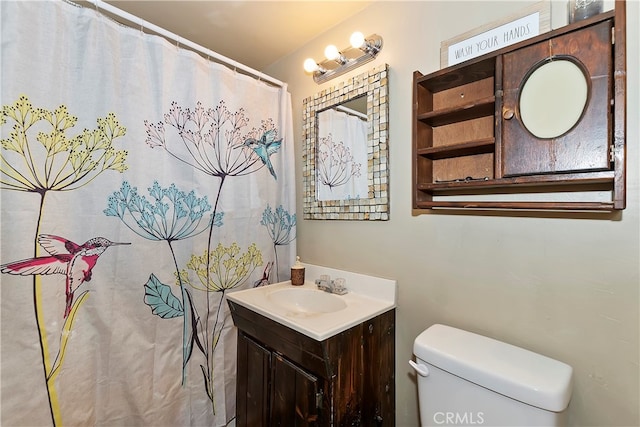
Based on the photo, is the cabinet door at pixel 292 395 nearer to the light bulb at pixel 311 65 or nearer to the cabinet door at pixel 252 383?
the cabinet door at pixel 252 383

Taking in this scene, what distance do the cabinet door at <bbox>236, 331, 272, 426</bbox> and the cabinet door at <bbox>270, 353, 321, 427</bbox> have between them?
0.18 feet

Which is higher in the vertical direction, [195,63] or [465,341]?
[195,63]

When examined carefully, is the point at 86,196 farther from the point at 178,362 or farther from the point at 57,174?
the point at 178,362

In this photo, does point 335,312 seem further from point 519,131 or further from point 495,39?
point 495,39

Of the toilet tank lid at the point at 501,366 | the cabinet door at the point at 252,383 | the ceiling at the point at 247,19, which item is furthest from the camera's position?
the ceiling at the point at 247,19

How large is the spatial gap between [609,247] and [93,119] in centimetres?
184

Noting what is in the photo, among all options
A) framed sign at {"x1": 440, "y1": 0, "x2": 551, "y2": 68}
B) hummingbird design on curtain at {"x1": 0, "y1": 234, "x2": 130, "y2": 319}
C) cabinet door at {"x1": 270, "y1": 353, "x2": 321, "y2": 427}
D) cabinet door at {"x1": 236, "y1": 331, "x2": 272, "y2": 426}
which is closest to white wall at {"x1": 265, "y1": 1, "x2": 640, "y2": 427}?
framed sign at {"x1": 440, "y1": 0, "x2": 551, "y2": 68}

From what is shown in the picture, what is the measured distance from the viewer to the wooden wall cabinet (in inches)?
28.5

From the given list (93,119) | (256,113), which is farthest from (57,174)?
(256,113)

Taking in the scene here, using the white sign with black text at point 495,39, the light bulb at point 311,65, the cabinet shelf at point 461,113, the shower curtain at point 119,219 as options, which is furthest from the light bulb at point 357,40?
the shower curtain at point 119,219

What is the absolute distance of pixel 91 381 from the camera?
43.6 inches

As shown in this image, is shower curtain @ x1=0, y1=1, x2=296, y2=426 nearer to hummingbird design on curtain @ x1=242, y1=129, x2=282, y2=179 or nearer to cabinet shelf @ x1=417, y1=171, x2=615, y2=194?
hummingbird design on curtain @ x1=242, y1=129, x2=282, y2=179

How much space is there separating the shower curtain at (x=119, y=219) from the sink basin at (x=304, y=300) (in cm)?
25

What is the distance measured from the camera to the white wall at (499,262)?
78 centimetres
